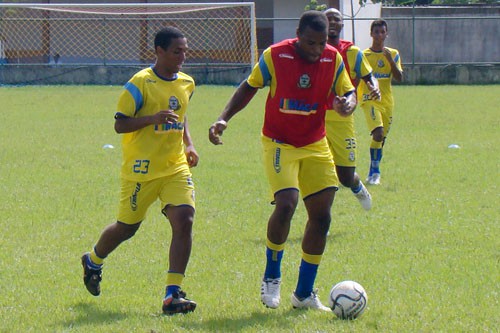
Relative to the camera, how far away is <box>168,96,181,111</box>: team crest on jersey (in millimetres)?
6295

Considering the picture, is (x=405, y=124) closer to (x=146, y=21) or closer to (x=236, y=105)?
(x=236, y=105)

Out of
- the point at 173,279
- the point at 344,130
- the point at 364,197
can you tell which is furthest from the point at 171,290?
the point at 364,197

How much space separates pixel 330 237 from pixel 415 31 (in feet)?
88.9

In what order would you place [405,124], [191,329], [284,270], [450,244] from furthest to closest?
[405,124] < [450,244] < [284,270] < [191,329]

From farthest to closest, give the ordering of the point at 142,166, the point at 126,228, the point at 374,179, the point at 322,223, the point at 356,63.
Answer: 1. the point at 374,179
2. the point at 356,63
3. the point at 126,228
4. the point at 142,166
5. the point at 322,223

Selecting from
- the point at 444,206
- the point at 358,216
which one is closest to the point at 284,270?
the point at 358,216

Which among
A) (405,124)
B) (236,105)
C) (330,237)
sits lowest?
(405,124)

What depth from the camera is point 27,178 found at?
1248cm

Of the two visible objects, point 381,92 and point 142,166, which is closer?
point 142,166

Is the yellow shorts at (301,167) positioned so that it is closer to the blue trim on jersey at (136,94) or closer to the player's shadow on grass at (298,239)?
the blue trim on jersey at (136,94)

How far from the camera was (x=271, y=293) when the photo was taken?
607 cm

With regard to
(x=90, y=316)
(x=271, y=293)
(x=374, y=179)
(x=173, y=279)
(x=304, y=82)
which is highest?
(x=304, y=82)

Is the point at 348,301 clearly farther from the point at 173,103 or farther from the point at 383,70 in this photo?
the point at 383,70

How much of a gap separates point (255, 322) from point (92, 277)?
1.36m
